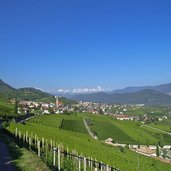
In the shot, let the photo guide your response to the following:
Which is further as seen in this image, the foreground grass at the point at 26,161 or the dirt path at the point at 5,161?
the foreground grass at the point at 26,161

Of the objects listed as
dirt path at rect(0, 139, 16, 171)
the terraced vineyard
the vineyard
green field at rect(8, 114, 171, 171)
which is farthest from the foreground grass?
the vineyard

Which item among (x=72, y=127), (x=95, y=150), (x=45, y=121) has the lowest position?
(x=95, y=150)

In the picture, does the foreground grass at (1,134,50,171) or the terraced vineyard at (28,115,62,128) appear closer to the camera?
the foreground grass at (1,134,50,171)

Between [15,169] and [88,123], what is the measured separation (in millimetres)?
126623

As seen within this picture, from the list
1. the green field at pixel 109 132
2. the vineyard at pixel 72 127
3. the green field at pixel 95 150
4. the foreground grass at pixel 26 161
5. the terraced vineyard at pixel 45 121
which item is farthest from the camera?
the green field at pixel 109 132

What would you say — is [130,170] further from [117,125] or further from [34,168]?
[117,125]

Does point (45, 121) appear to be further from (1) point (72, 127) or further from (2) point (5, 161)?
(2) point (5, 161)

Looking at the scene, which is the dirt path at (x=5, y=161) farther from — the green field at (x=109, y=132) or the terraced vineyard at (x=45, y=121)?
the green field at (x=109, y=132)

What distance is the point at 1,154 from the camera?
22.7 meters

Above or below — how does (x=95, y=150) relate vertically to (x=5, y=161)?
below

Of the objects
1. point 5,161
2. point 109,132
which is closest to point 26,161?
point 5,161

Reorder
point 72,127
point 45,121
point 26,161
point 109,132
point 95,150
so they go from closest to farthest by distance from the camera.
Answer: point 26,161 → point 95,150 → point 45,121 → point 72,127 → point 109,132

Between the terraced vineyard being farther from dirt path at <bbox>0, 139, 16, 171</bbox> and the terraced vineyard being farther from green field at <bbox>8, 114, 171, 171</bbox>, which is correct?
dirt path at <bbox>0, 139, 16, 171</bbox>

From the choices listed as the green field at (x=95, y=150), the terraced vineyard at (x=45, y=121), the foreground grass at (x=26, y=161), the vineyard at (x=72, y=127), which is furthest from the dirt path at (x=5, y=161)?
the vineyard at (x=72, y=127)
